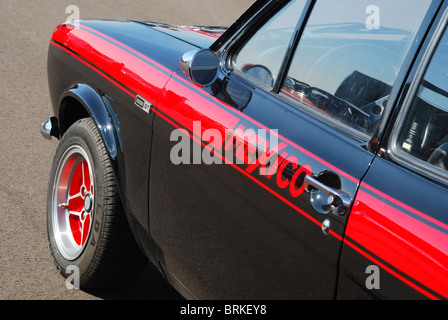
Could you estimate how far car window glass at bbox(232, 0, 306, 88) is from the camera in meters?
2.34

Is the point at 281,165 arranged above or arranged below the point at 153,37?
below

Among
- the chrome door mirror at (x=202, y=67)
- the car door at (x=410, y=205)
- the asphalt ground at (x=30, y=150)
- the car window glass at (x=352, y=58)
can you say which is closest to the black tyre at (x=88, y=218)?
the asphalt ground at (x=30, y=150)

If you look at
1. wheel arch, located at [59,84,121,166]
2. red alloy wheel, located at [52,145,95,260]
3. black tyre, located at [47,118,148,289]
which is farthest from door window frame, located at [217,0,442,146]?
red alloy wheel, located at [52,145,95,260]

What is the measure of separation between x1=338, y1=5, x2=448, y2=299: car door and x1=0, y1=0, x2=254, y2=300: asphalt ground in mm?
1797

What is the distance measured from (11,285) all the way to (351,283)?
2.08 m

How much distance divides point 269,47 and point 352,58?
390 mm

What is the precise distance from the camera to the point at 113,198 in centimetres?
293

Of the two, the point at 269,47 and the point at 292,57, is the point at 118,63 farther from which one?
the point at 292,57

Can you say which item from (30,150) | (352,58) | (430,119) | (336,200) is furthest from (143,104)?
(30,150)

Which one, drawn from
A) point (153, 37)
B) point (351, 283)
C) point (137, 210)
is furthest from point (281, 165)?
point (153, 37)

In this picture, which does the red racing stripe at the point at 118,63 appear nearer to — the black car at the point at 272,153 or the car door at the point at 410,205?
the black car at the point at 272,153

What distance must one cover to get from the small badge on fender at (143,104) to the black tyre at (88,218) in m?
0.34
